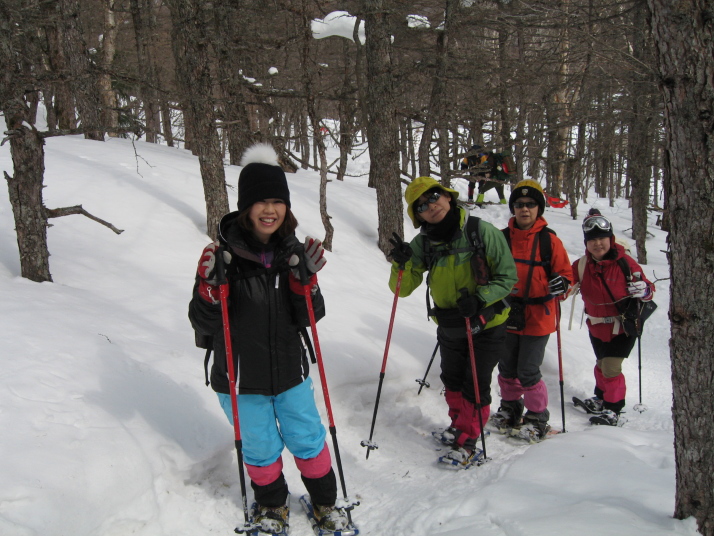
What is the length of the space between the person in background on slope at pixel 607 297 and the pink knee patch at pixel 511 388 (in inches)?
38.4

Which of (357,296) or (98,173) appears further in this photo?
(98,173)

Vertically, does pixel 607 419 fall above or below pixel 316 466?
below

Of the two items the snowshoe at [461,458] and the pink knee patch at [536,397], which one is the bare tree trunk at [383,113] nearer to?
the pink knee patch at [536,397]

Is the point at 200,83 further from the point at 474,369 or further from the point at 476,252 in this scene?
the point at 474,369

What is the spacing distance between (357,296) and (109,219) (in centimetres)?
360

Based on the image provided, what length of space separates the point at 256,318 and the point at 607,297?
354 cm

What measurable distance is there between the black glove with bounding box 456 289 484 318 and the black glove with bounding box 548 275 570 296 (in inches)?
41.9

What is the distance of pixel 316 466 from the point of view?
3.02 meters

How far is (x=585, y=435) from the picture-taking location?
3.76m

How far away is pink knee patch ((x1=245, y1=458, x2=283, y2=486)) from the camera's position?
2996 mm

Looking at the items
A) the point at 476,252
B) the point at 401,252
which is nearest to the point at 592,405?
the point at 476,252

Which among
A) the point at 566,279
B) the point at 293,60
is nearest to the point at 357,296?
the point at 566,279

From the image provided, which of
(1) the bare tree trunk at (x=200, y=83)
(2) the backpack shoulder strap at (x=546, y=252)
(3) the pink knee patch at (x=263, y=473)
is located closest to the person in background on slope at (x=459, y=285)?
(2) the backpack shoulder strap at (x=546, y=252)

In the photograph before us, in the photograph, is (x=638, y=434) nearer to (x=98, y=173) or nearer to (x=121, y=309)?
(x=121, y=309)
